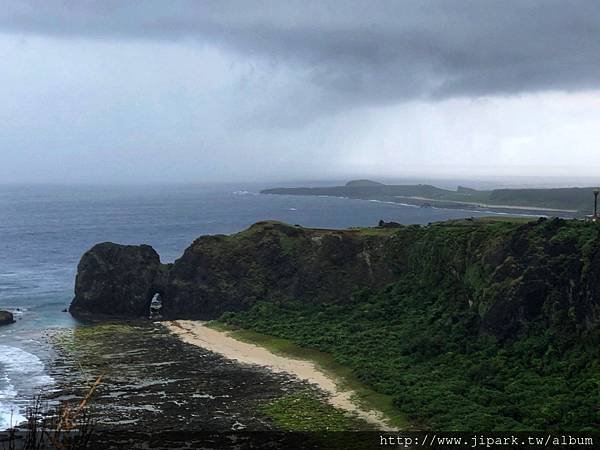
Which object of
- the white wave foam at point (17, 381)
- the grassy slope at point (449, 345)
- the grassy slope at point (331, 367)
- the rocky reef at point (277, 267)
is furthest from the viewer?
the rocky reef at point (277, 267)

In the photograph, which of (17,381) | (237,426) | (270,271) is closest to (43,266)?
(270,271)

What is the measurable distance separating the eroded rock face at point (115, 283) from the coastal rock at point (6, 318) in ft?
25.2

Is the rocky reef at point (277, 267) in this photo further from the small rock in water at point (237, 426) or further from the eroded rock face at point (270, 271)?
the small rock in water at point (237, 426)

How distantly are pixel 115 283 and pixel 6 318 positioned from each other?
13.2 meters

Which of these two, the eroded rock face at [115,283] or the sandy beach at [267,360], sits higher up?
the eroded rock face at [115,283]

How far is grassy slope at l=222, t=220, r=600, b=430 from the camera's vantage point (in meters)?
42.2

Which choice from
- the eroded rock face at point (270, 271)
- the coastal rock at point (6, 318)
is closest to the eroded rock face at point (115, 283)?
the eroded rock face at point (270, 271)

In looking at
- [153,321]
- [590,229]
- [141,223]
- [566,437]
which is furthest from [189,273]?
[141,223]

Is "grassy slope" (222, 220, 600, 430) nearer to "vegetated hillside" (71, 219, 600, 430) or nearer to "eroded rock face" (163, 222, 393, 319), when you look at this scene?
"vegetated hillside" (71, 219, 600, 430)

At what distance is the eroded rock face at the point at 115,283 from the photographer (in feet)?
273

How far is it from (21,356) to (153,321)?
766 inches

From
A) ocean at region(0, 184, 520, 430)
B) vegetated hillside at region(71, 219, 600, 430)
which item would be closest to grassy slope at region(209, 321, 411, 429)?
vegetated hillside at region(71, 219, 600, 430)

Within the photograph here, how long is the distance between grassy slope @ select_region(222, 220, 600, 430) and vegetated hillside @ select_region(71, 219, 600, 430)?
13cm

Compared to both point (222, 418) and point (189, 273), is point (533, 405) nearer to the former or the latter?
point (222, 418)
